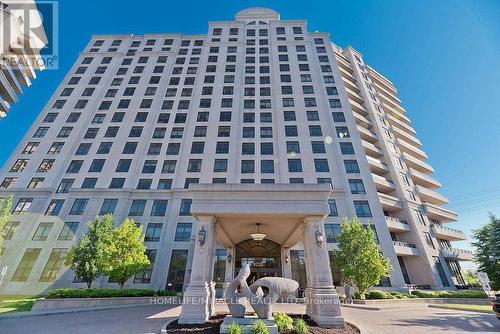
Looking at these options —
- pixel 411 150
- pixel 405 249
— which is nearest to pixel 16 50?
pixel 405 249

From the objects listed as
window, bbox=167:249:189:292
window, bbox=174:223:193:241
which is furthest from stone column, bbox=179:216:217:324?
window, bbox=174:223:193:241

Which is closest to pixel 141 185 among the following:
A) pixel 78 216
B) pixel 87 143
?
pixel 78 216

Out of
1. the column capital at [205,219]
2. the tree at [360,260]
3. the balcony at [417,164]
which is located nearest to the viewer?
the column capital at [205,219]

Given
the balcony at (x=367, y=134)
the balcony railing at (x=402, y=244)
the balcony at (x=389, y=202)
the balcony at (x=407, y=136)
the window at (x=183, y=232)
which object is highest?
the balcony at (x=407, y=136)

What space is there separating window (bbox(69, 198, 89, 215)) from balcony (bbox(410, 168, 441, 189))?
4834cm

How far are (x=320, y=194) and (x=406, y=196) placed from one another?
2808 centimetres

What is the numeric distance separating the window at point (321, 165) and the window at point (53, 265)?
3260 cm

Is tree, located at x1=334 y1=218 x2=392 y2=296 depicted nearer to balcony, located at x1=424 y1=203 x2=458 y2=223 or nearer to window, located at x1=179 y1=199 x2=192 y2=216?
window, located at x1=179 y1=199 x2=192 y2=216

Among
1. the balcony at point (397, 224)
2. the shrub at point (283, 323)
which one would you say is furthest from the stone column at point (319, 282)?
the balcony at point (397, 224)

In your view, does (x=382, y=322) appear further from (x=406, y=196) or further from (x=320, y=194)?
(x=406, y=196)

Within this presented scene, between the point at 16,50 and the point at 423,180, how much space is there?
50.3 meters

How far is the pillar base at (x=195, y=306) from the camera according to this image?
10602mm

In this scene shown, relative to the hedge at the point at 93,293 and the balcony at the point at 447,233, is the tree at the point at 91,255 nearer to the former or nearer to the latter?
the hedge at the point at 93,293

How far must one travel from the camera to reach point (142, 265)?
2262 cm
